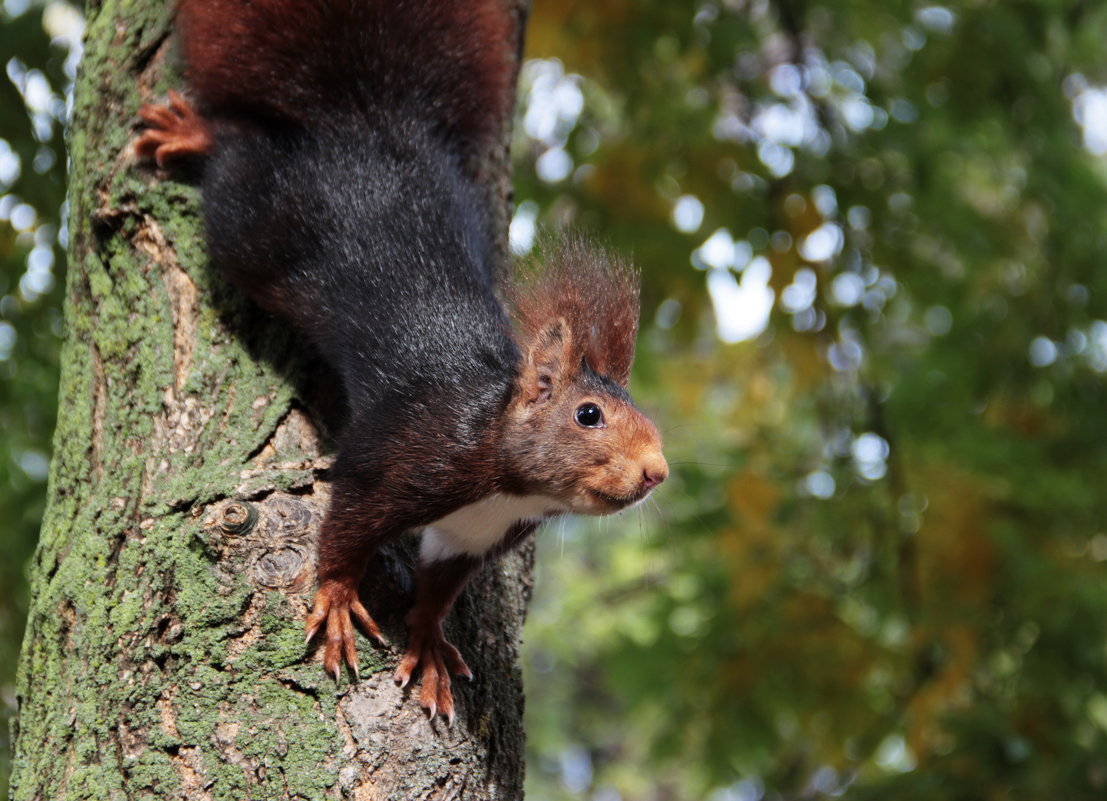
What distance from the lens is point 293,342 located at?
2488mm

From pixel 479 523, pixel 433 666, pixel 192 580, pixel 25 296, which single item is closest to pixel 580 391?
pixel 479 523

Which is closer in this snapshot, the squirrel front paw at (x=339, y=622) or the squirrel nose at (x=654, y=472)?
the squirrel front paw at (x=339, y=622)

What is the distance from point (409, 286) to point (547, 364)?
377mm

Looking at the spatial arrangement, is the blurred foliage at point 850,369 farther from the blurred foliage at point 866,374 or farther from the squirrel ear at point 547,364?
the squirrel ear at point 547,364

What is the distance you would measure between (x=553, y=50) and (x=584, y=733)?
1227 centimetres

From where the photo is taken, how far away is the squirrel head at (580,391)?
85.4 inches

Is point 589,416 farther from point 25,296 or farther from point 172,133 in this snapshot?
point 25,296

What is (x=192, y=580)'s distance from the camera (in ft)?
6.64

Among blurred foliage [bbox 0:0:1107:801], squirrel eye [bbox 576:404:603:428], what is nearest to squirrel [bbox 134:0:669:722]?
squirrel eye [bbox 576:404:603:428]

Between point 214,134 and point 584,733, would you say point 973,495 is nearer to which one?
point 214,134

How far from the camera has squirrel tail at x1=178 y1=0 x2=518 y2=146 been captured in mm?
2672

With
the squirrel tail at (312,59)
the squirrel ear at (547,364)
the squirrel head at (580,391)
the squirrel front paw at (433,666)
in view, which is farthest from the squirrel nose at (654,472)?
the squirrel tail at (312,59)

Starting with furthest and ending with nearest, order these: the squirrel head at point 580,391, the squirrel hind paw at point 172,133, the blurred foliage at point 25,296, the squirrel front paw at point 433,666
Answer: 1. the blurred foliage at point 25,296
2. the squirrel hind paw at point 172,133
3. the squirrel head at point 580,391
4. the squirrel front paw at point 433,666

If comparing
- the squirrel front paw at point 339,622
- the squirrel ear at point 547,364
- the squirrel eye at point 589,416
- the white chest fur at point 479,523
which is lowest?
the white chest fur at point 479,523
